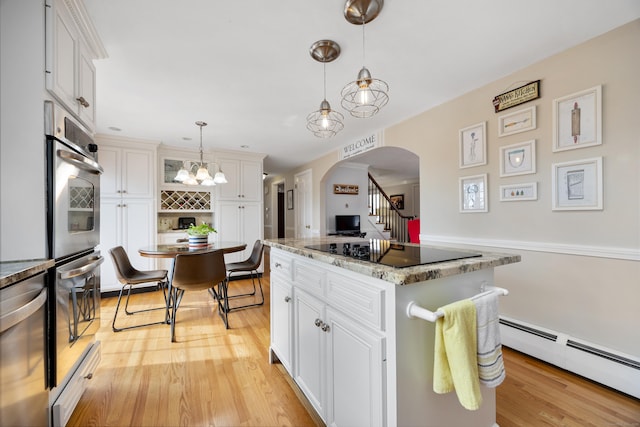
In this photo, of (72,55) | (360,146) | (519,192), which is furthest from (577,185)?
(72,55)

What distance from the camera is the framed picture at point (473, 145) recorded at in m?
2.39

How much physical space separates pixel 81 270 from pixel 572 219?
3.18 metres

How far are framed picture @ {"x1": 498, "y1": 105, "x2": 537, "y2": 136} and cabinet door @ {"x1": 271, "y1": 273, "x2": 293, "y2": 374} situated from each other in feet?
→ 7.24

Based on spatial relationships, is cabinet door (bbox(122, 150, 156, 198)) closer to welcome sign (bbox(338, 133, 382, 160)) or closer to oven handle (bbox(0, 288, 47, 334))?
welcome sign (bbox(338, 133, 382, 160))

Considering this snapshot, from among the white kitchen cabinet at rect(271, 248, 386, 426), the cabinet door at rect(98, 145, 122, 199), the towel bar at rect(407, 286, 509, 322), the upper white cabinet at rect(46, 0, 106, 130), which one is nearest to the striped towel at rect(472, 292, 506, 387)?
the towel bar at rect(407, 286, 509, 322)

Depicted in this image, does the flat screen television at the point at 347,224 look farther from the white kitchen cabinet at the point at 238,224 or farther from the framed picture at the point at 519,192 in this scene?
the framed picture at the point at 519,192

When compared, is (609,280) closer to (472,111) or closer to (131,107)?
(472,111)

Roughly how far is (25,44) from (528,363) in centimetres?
362

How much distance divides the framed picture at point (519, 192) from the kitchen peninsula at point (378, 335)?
1.21 m

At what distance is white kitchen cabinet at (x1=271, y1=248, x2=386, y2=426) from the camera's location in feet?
3.26

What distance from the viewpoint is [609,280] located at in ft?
5.68

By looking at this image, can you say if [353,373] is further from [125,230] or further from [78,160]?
[125,230]

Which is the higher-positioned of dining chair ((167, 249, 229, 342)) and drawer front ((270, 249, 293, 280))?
drawer front ((270, 249, 293, 280))

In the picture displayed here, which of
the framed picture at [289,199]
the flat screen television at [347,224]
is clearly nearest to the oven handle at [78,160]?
the flat screen television at [347,224]
